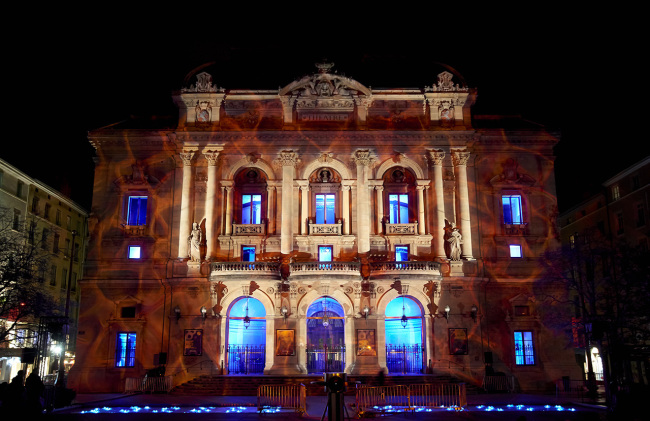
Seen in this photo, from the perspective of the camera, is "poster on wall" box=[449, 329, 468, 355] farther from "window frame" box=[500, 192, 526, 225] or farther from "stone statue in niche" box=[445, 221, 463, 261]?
"window frame" box=[500, 192, 526, 225]

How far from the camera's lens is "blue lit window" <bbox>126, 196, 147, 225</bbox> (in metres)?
44.0

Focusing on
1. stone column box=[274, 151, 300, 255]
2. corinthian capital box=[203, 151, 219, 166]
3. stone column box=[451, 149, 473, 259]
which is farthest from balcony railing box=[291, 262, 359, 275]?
corinthian capital box=[203, 151, 219, 166]

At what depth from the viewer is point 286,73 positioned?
4712 centimetres

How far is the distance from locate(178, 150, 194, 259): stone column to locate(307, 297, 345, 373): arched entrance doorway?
10.2 m

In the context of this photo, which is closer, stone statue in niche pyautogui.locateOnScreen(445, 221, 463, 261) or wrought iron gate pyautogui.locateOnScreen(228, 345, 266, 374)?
wrought iron gate pyautogui.locateOnScreen(228, 345, 266, 374)

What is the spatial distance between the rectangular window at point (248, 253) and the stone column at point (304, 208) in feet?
12.7

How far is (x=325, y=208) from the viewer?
1724 inches

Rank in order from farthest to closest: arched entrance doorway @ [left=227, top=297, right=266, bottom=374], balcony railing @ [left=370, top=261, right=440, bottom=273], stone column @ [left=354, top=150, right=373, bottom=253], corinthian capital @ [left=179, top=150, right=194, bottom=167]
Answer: corinthian capital @ [left=179, top=150, right=194, bottom=167] < stone column @ [left=354, top=150, right=373, bottom=253] < arched entrance doorway @ [left=227, top=297, right=266, bottom=374] < balcony railing @ [left=370, top=261, right=440, bottom=273]

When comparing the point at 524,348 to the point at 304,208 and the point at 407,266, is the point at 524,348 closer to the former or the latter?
the point at 407,266

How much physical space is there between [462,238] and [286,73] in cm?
1911

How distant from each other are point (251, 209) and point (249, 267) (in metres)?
5.62

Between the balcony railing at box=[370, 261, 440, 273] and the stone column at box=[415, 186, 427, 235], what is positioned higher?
the stone column at box=[415, 186, 427, 235]

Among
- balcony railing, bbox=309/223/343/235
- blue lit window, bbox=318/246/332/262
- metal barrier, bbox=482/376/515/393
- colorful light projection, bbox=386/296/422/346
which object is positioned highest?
balcony railing, bbox=309/223/343/235

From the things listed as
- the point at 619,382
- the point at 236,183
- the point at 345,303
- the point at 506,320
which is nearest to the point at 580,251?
the point at 506,320
